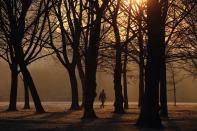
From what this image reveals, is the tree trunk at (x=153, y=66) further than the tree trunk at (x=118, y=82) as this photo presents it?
No

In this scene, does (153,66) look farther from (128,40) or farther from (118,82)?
(118,82)

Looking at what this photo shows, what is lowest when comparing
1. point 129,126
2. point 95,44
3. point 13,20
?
point 129,126

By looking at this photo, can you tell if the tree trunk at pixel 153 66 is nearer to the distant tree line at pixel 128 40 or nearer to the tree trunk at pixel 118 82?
the distant tree line at pixel 128 40

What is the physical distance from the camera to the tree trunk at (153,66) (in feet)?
77.5

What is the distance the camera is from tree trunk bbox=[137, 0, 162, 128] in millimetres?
23609

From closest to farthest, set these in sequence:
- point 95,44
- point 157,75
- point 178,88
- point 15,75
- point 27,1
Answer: point 157,75
point 95,44
point 27,1
point 15,75
point 178,88

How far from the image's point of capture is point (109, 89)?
151 meters

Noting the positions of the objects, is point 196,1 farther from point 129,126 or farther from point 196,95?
point 196,95

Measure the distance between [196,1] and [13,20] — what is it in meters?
13.5

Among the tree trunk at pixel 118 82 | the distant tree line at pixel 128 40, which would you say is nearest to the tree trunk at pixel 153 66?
the distant tree line at pixel 128 40

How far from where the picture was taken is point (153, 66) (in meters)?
23.8

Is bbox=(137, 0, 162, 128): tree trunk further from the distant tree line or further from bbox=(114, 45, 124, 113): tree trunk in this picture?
bbox=(114, 45, 124, 113): tree trunk

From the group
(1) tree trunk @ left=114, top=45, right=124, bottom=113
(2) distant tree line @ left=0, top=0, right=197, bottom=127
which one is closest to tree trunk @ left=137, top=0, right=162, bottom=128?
(2) distant tree line @ left=0, top=0, right=197, bottom=127

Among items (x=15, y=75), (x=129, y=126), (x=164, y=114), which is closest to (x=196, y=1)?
(x=129, y=126)
